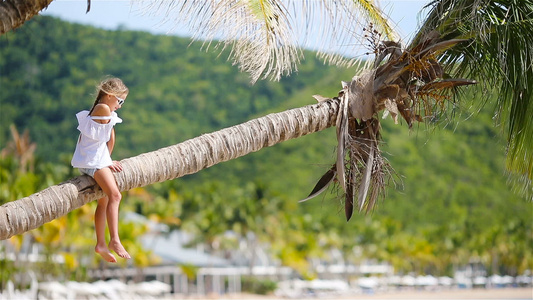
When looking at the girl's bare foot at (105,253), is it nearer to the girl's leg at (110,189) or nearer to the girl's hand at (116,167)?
the girl's leg at (110,189)

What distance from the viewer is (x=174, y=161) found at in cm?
463

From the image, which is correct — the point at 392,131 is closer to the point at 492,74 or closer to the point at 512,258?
the point at 512,258

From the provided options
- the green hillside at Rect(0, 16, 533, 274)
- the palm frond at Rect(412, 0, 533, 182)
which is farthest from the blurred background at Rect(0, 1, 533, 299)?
the palm frond at Rect(412, 0, 533, 182)

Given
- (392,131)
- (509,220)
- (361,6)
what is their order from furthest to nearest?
(509,220)
(392,131)
(361,6)

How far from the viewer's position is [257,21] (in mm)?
5598

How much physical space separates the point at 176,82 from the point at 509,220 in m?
41.1

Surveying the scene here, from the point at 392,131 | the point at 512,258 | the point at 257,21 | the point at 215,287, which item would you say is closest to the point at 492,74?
the point at 257,21

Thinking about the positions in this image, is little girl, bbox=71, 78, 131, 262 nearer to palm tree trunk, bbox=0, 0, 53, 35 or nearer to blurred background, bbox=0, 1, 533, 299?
palm tree trunk, bbox=0, 0, 53, 35

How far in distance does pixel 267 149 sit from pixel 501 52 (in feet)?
225

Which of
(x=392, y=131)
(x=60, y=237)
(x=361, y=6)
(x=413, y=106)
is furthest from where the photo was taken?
(x=392, y=131)

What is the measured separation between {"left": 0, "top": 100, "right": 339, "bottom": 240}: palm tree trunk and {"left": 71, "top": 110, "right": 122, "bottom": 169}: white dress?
130mm

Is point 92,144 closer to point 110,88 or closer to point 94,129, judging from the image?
point 94,129

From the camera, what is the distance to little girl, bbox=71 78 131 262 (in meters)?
4.29

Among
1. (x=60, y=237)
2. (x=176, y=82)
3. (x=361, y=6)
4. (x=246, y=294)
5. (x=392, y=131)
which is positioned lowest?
(x=246, y=294)
